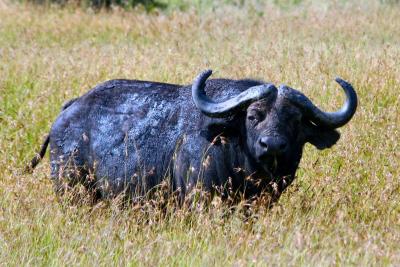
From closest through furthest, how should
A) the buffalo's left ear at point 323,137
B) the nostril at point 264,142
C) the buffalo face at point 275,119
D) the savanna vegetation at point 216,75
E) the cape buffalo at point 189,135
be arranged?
the savanna vegetation at point 216,75
the nostril at point 264,142
the buffalo face at point 275,119
the cape buffalo at point 189,135
the buffalo's left ear at point 323,137

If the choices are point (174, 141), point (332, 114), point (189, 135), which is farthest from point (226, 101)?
point (332, 114)

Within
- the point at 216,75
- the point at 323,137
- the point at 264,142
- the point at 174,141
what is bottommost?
the point at 216,75

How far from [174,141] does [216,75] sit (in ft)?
12.5

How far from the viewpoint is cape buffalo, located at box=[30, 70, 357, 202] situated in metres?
6.42

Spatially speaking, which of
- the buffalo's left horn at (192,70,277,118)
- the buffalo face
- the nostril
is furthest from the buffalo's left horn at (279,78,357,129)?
the nostril

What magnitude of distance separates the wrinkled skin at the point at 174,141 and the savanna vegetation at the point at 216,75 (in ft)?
0.79

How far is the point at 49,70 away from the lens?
35.0 ft

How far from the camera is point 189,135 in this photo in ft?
22.3

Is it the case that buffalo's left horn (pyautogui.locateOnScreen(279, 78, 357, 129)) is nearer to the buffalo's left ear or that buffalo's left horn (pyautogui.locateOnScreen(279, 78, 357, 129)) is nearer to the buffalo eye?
the buffalo's left ear

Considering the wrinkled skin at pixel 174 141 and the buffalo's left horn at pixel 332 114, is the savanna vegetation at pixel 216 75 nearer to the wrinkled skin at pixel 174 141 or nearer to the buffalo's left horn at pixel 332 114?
the wrinkled skin at pixel 174 141

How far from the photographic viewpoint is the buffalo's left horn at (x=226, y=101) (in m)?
6.42

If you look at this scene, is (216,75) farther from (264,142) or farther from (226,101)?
(264,142)

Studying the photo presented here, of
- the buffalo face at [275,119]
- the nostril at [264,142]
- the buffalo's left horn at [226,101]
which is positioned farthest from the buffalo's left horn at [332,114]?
the nostril at [264,142]

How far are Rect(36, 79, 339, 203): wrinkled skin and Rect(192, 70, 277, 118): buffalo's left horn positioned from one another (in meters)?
0.05
